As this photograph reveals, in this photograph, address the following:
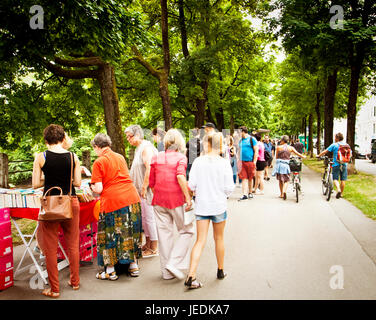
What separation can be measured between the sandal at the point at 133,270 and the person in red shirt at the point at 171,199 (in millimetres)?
405

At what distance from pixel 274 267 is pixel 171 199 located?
1.78 meters

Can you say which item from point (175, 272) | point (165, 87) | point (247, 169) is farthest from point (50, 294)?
point (165, 87)

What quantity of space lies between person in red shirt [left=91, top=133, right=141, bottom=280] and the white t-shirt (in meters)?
1.00

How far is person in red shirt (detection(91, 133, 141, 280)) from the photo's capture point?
4.69 meters

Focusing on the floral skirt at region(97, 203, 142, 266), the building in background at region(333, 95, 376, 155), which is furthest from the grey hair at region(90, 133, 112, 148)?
the building in background at region(333, 95, 376, 155)

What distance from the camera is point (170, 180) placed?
15.4 ft

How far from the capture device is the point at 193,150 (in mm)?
10539

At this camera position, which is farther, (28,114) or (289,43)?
(289,43)

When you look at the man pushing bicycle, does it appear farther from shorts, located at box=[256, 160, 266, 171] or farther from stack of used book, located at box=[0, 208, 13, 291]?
stack of used book, located at box=[0, 208, 13, 291]

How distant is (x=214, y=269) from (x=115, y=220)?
156cm

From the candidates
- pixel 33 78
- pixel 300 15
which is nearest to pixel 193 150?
pixel 33 78

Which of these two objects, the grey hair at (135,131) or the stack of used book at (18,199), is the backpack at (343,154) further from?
the stack of used book at (18,199)

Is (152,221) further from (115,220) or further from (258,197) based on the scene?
(258,197)

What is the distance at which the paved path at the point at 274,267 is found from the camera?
4230 mm
